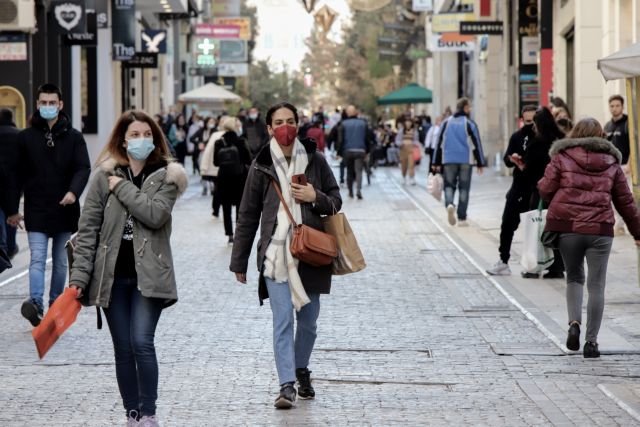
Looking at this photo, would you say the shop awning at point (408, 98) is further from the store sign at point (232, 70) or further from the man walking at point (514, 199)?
the man walking at point (514, 199)

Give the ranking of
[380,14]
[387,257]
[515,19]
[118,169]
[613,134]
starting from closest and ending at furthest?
[118,169] → [387,257] → [613,134] → [515,19] → [380,14]

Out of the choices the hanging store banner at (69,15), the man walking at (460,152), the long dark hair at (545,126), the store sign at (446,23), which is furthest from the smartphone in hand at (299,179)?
the store sign at (446,23)

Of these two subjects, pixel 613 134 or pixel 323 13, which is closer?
pixel 613 134

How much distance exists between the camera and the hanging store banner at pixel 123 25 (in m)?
39.7

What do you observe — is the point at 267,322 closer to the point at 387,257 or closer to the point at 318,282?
the point at 318,282

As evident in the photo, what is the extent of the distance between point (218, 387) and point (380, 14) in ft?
230

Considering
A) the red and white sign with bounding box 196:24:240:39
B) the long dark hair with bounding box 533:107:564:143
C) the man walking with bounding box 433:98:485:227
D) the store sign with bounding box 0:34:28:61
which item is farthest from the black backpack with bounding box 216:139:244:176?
the red and white sign with bounding box 196:24:240:39

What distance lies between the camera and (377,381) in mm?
8727

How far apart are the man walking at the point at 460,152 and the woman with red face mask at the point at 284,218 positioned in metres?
13.2

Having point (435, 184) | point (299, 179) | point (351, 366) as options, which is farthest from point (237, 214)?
point (435, 184)

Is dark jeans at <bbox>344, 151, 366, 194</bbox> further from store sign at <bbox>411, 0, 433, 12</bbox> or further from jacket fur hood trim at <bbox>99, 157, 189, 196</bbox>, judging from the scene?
store sign at <bbox>411, 0, 433, 12</bbox>

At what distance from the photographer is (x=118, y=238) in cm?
684

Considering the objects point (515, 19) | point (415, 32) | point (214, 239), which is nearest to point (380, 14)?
point (415, 32)

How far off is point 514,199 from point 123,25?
1059 inches
